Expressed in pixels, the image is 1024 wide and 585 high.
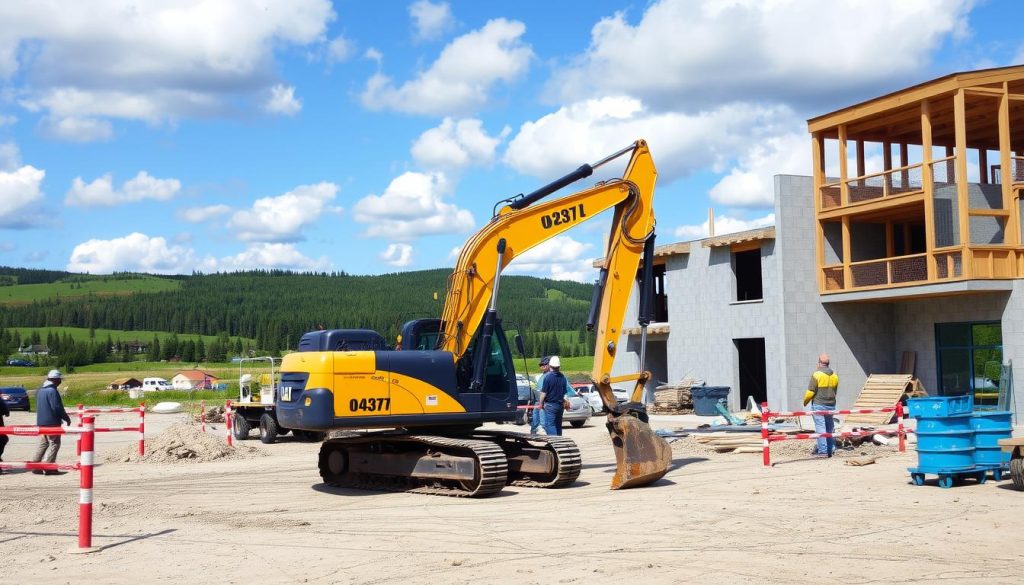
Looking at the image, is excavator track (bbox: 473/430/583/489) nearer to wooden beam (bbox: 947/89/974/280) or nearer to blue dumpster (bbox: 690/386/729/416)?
wooden beam (bbox: 947/89/974/280)

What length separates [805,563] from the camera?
8.76 metres

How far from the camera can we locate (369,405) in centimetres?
1377

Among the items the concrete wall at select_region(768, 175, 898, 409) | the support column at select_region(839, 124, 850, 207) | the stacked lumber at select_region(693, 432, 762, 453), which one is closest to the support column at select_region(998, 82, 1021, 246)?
the support column at select_region(839, 124, 850, 207)

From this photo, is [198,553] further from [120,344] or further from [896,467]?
[120,344]

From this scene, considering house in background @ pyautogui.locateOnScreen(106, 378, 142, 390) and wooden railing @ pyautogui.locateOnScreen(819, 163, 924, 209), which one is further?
house in background @ pyautogui.locateOnScreen(106, 378, 142, 390)

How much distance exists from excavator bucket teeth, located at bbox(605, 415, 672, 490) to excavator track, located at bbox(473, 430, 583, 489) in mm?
611

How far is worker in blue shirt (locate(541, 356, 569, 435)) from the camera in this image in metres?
17.0

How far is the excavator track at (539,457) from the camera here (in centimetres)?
1433

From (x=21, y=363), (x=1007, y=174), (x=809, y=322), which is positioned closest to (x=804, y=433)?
(x=1007, y=174)

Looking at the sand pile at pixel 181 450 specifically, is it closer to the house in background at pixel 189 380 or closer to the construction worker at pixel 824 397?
the construction worker at pixel 824 397

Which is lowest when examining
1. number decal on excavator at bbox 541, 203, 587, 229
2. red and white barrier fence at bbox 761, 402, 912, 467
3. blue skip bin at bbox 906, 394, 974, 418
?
red and white barrier fence at bbox 761, 402, 912, 467

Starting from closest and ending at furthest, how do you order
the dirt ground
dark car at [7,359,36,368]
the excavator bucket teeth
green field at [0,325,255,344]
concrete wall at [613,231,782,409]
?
the dirt ground < the excavator bucket teeth < concrete wall at [613,231,782,409] < dark car at [7,359,36,368] < green field at [0,325,255,344]

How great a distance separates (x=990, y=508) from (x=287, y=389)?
902cm

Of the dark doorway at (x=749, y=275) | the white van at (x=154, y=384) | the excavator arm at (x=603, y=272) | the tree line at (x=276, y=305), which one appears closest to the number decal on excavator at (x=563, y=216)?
the excavator arm at (x=603, y=272)
